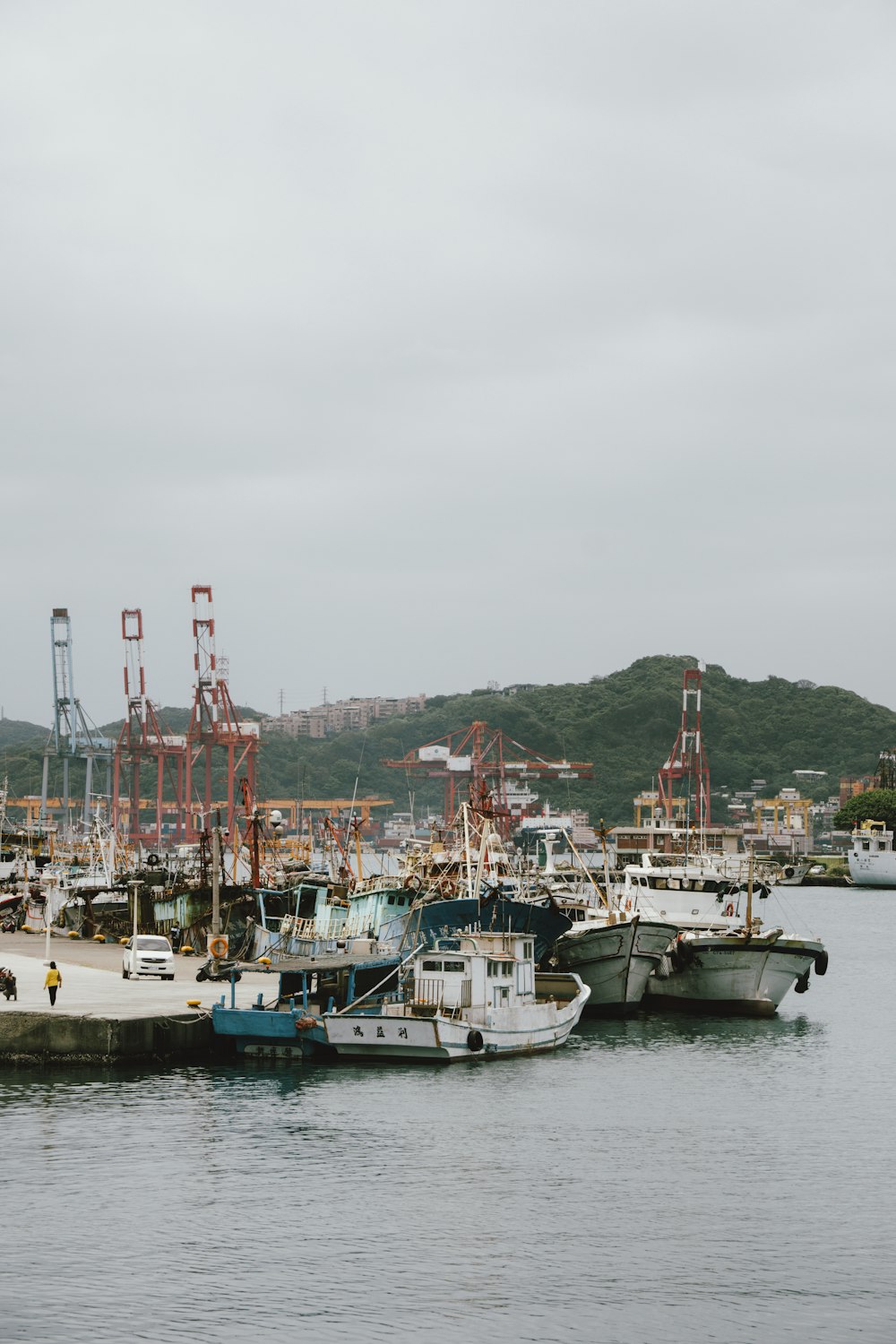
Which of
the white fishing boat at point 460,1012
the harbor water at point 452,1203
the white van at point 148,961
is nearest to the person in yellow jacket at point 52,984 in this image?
the harbor water at point 452,1203

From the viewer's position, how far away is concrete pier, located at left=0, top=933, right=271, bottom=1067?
4384cm

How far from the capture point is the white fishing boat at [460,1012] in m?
45.4

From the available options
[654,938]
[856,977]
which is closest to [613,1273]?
[654,938]

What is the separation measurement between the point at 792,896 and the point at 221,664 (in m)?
71.1

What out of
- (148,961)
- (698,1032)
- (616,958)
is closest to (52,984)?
(148,961)

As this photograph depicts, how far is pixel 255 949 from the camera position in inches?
2544

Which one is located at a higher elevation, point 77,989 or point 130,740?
point 130,740

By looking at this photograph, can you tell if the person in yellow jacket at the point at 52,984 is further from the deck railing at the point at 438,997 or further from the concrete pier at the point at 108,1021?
the deck railing at the point at 438,997

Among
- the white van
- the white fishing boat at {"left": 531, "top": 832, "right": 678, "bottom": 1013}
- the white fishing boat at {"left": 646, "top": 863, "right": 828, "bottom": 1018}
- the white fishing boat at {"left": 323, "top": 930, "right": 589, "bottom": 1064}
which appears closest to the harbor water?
the white fishing boat at {"left": 323, "top": 930, "right": 589, "bottom": 1064}

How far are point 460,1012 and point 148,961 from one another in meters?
15.4

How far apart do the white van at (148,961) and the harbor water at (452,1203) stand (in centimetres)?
1301

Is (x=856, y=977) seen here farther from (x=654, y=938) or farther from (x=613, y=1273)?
(x=613, y=1273)

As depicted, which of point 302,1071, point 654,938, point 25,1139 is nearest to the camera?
point 25,1139

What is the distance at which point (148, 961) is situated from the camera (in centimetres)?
5722
